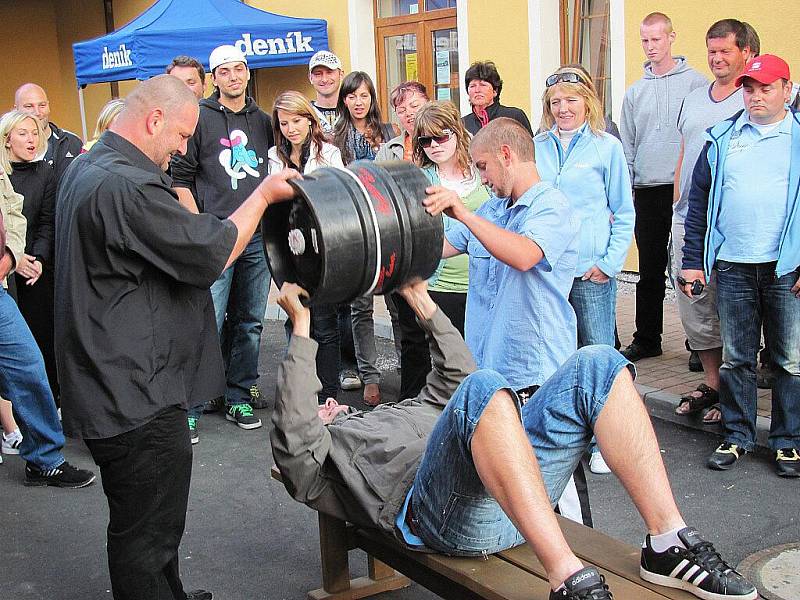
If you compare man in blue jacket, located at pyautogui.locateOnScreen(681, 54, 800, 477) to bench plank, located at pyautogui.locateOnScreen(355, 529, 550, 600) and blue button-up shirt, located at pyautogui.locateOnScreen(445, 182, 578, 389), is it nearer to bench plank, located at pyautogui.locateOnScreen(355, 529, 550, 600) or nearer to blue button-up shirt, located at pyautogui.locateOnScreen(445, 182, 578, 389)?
blue button-up shirt, located at pyautogui.locateOnScreen(445, 182, 578, 389)

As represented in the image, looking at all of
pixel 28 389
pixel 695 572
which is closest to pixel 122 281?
pixel 695 572

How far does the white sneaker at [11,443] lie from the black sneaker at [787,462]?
439 centimetres

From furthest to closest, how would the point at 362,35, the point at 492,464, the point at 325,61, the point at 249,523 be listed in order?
1. the point at 362,35
2. the point at 325,61
3. the point at 249,523
4. the point at 492,464

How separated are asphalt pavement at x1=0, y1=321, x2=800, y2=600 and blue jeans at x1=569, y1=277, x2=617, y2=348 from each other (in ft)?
2.51

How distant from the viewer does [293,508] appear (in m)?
4.89

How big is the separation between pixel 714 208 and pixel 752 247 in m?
0.30

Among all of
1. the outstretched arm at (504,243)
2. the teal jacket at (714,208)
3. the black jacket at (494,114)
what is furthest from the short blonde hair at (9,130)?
the teal jacket at (714,208)

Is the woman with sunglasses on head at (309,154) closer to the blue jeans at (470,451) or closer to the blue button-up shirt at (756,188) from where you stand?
the blue button-up shirt at (756,188)

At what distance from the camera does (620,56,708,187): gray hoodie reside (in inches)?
271

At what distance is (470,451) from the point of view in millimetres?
2912

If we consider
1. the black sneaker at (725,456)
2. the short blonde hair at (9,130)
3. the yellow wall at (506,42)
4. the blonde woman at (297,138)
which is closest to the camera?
the black sneaker at (725,456)

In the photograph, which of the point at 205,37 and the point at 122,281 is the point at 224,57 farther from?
the point at 205,37

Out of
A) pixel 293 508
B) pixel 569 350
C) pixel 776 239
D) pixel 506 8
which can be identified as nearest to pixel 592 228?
pixel 776 239

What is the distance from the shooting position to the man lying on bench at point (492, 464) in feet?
9.19
